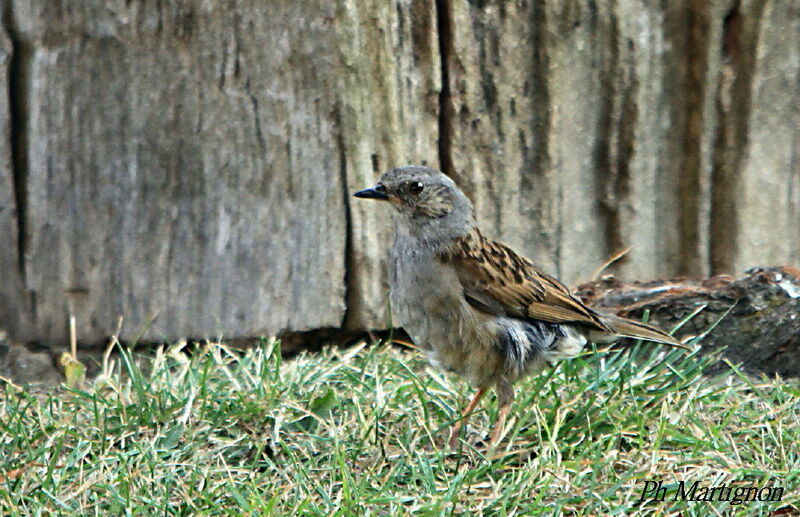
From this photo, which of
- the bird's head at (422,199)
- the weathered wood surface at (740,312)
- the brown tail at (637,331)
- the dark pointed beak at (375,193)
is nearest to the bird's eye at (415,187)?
the bird's head at (422,199)

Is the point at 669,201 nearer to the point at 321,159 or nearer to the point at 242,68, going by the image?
the point at 321,159

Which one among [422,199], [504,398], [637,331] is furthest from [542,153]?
[504,398]

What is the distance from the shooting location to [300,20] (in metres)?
5.33

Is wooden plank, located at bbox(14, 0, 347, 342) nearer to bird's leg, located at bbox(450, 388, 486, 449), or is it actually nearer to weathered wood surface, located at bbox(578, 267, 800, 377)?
A: bird's leg, located at bbox(450, 388, 486, 449)

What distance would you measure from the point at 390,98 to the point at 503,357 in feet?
4.99

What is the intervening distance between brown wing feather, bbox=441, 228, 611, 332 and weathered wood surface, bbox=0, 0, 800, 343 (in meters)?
0.78

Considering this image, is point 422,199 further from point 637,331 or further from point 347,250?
point 637,331

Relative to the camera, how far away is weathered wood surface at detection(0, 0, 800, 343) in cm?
541

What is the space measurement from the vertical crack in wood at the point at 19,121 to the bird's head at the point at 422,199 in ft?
6.02

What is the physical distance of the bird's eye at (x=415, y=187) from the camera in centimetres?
498

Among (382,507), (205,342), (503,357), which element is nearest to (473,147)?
(503,357)

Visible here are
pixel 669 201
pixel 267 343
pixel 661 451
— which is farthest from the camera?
pixel 669 201

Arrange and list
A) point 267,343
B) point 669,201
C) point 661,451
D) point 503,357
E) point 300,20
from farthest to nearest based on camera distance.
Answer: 1. point 669,201
2. point 267,343
3. point 300,20
4. point 503,357
5. point 661,451

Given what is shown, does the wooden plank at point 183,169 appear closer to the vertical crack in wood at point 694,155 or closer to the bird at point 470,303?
the bird at point 470,303
